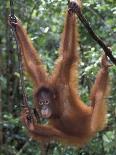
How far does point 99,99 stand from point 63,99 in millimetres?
344

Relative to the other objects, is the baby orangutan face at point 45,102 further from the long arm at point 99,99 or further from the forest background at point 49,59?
the forest background at point 49,59

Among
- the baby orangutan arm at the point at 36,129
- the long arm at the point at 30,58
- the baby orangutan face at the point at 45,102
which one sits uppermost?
the long arm at the point at 30,58

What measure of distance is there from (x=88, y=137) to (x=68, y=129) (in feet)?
0.71

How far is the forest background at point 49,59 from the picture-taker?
17.8 ft

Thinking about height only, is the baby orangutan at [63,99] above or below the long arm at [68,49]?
below

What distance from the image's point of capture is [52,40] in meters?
7.46

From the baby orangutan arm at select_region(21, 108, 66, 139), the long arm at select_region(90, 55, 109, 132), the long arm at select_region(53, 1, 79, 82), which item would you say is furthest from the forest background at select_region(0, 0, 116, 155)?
the baby orangutan arm at select_region(21, 108, 66, 139)

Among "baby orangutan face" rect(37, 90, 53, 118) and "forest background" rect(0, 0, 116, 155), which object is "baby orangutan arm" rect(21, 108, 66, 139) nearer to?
"baby orangutan face" rect(37, 90, 53, 118)

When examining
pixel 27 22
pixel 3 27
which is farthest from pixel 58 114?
pixel 3 27

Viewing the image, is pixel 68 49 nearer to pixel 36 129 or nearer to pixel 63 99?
pixel 63 99

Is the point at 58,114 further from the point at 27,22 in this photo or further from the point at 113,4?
the point at 27,22

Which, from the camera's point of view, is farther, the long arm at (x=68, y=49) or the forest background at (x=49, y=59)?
the forest background at (x=49, y=59)

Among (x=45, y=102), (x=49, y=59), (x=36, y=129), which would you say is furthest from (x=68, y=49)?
(x=49, y=59)

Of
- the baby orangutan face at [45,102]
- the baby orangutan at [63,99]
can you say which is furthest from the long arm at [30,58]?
the baby orangutan face at [45,102]
